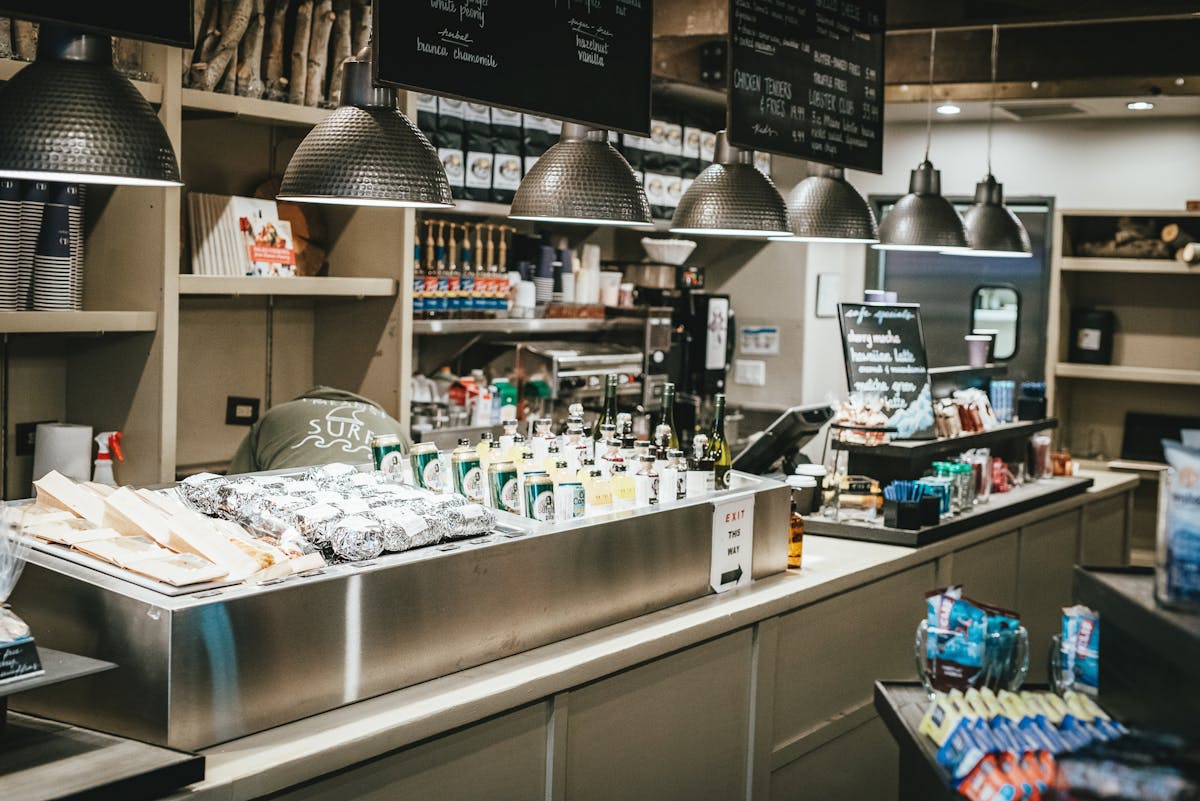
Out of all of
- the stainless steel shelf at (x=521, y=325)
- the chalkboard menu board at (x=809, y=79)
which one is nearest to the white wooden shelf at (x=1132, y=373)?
the stainless steel shelf at (x=521, y=325)

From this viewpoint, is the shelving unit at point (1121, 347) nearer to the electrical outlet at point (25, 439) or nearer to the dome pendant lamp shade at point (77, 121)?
the electrical outlet at point (25, 439)

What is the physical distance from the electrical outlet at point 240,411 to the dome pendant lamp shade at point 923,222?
2.47 m

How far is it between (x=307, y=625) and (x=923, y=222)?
10.4 feet

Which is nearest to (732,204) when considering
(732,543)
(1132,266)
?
(732,543)

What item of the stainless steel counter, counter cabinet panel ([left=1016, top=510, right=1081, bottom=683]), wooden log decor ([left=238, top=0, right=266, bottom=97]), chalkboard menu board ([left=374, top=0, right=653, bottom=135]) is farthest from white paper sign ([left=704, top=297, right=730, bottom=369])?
chalkboard menu board ([left=374, top=0, right=653, bottom=135])

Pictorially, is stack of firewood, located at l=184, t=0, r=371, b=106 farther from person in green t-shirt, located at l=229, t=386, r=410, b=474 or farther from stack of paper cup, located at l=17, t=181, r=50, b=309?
person in green t-shirt, located at l=229, t=386, r=410, b=474

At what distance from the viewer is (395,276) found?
4633 mm

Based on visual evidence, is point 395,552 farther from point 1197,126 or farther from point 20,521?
point 1197,126

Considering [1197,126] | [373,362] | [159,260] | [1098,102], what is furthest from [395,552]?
[1197,126]

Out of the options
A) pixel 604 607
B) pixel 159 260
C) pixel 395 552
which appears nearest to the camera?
pixel 395 552

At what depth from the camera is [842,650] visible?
359 cm

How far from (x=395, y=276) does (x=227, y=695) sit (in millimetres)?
2782

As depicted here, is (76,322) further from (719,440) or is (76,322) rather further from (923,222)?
(923,222)

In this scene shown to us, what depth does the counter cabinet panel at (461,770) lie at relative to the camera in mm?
2123
